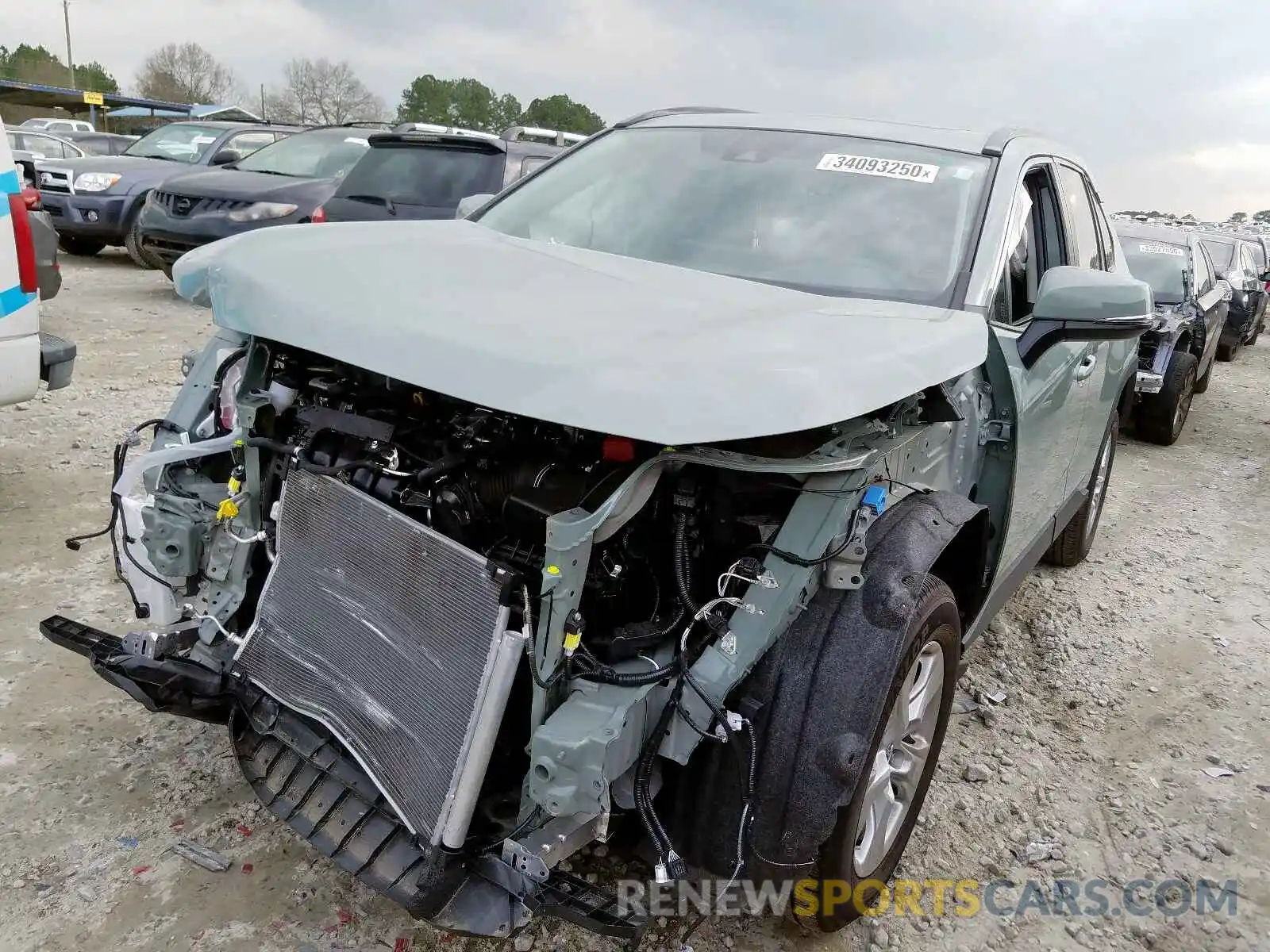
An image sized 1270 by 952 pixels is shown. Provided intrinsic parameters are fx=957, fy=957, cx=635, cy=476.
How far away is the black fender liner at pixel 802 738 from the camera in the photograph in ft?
6.35

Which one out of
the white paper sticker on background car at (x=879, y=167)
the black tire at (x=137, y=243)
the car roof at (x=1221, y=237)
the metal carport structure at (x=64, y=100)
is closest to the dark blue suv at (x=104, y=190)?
the black tire at (x=137, y=243)

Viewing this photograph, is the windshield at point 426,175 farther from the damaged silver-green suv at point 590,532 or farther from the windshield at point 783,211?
the damaged silver-green suv at point 590,532

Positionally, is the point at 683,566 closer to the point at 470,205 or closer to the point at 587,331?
the point at 587,331

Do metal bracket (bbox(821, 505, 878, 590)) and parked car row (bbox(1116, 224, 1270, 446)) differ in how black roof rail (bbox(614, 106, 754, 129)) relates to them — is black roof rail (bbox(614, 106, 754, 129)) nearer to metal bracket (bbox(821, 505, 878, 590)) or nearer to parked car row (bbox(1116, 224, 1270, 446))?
metal bracket (bbox(821, 505, 878, 590))

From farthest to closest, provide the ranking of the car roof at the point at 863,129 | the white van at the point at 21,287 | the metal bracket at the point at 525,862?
the white van at the point at 21,287 < the car roof at the point at 863,129 < the metal bracket at the point at 525,862

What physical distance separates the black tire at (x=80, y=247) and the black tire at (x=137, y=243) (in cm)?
132

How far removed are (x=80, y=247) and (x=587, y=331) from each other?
42.0 ft

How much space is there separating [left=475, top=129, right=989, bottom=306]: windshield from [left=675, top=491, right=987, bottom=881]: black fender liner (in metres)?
1.04

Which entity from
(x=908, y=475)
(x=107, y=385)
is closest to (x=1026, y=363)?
(x=908, y=475)

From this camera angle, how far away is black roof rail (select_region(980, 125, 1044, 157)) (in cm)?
312

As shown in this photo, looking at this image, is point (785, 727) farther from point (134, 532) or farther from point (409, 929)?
point (134, 532)

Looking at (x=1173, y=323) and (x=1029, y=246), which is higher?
(x=1029, y=246)

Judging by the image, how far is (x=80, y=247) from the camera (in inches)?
483

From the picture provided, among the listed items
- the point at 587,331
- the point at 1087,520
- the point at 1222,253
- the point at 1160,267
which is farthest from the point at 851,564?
the point at 1222,253
